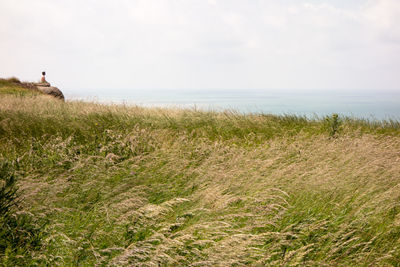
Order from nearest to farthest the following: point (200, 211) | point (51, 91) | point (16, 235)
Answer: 1. point (16, 235)
2. point (200, 211)
3. point (51, 91)

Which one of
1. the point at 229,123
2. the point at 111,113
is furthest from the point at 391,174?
the point at 111,113

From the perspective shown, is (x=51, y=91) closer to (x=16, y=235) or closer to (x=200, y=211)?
(x=16, y=235)

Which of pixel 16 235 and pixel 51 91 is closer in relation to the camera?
pixel 16 235

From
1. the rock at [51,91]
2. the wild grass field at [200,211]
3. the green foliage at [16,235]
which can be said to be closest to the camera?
the green foliage at [16,235]

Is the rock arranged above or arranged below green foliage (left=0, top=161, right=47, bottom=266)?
above

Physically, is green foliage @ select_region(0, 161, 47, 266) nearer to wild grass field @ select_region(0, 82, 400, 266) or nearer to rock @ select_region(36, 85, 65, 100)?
wild grass field @ select_region(0, 82, 400, 266)

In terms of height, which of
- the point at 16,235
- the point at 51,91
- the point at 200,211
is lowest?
the point at 16,235

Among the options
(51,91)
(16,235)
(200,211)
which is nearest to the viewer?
(16,235)

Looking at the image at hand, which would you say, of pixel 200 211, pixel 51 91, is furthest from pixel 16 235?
pixel 51 91

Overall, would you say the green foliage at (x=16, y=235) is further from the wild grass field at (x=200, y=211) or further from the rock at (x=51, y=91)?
the rock at (x=51, y=91)

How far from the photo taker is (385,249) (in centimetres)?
333

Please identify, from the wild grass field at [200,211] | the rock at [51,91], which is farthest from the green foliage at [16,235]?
the rock at [51,91]

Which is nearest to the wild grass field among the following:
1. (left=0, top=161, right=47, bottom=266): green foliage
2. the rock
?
(left=0, top=161, right=47, bottom=266): green foliage

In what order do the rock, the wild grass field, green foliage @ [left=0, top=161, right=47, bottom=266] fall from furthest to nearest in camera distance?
the rock → the wild grass field → green foliage @ [left=0, top=161, right=47, bottom=266]
